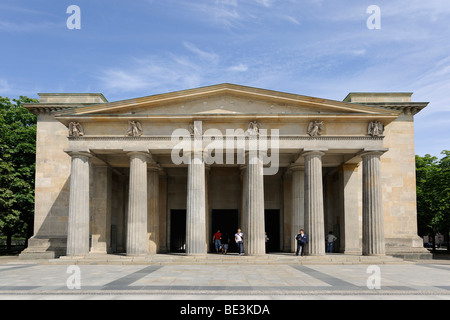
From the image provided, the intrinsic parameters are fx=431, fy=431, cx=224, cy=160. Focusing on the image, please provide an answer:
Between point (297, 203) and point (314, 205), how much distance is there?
18.6 feet

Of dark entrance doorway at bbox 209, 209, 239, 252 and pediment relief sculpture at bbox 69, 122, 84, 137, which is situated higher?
pediment relief sculpture at bbox 69, 122, 84, 137

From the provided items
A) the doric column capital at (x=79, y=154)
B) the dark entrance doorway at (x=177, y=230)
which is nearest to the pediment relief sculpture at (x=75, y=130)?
the doric column capital at (x=79, y=154)

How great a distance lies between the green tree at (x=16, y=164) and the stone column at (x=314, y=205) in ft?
92.1

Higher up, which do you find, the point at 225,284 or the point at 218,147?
the point at 218,147

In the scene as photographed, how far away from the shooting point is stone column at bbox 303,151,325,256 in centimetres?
3198

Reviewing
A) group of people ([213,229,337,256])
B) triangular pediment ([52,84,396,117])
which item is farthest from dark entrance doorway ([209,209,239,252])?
triangular pediment ([52,84,396,117])

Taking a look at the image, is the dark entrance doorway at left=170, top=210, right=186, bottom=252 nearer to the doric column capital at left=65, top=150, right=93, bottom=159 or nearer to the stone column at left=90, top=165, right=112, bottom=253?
the stone column at left=90, top=165, right=112, bottom=253

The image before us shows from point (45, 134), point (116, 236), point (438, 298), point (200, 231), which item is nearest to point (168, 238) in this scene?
point (116, 236)

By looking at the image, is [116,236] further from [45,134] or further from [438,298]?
[438,298]

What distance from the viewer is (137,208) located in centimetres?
3247

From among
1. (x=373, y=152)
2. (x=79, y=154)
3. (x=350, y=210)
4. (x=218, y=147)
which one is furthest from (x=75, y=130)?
(x=350, y=210)

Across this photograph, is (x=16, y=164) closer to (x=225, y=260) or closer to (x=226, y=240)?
(x=226, y=240)

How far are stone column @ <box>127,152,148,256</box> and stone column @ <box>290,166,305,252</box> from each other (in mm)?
13172
